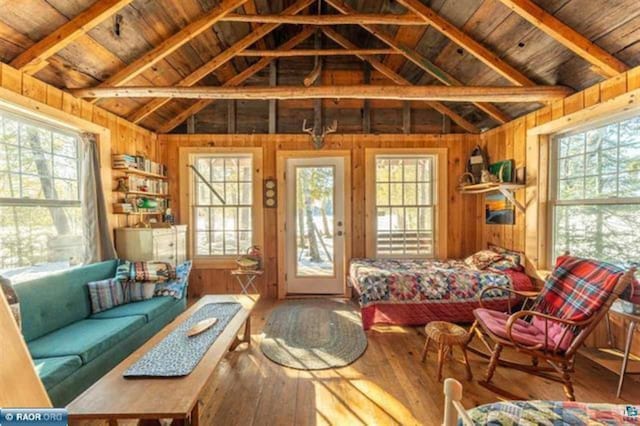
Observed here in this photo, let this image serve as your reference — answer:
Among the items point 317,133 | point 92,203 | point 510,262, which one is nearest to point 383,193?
point 317,133

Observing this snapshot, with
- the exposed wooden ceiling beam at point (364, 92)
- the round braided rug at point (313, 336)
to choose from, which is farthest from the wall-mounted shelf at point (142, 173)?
the round braided rug at point (313, 336)

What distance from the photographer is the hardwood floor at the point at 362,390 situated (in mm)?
1847

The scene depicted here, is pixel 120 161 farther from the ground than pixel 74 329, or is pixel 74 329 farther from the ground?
pixel 120 161

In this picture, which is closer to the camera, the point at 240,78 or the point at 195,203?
the point at 240,78

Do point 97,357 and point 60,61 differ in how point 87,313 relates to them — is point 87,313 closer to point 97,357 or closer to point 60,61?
point 97,357

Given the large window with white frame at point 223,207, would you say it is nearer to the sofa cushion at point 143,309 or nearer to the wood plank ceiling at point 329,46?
the wood plank ceiling at point 329,46

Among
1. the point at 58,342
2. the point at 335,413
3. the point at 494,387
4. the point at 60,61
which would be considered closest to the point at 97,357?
the point at 58,342

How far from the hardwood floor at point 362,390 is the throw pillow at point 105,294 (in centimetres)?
122

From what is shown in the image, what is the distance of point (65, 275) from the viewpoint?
2.42 metres

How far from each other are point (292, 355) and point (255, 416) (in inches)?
29.8

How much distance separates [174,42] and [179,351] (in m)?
2.82

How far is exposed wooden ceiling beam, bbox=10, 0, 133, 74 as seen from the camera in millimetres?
2250

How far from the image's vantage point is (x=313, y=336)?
116 inches

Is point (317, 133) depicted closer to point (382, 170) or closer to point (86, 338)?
point (382, 170)
